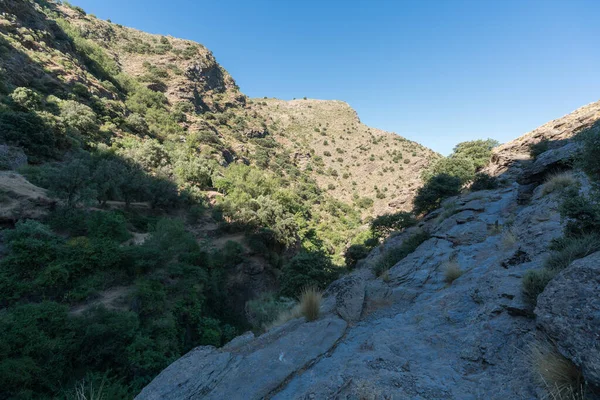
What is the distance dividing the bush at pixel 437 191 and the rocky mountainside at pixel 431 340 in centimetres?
1418

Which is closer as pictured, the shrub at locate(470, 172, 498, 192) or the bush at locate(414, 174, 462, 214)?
the shrub at locate(470, 172, 498, 192)

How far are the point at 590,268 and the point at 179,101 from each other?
165 feet

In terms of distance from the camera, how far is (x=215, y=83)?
57.1 m

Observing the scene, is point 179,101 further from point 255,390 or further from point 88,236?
point 255,390

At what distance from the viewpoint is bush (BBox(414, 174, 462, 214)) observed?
2175 centimetres

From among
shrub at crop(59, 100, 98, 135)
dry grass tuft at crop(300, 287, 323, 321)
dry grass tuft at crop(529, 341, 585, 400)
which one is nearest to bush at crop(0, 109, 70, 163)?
shrub at crop(59, 100, 98, 135)

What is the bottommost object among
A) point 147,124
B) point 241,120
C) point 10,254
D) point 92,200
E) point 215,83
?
point 10,254

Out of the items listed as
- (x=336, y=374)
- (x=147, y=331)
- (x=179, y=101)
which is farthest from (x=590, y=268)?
(x=179, y=101)

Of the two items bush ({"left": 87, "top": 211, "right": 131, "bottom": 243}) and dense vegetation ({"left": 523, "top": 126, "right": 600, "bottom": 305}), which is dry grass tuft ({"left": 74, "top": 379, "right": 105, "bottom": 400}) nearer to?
dense vegetation ({"left": 523, "top": 126, "right": 600, "bottom": 305})

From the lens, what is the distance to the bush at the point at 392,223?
21119 mm

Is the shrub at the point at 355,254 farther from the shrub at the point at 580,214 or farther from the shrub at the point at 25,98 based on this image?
the shrub at the point at 25,98

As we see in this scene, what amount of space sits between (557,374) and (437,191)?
2180 centimetres

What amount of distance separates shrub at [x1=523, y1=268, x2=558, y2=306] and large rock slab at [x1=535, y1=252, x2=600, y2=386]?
0.82 m

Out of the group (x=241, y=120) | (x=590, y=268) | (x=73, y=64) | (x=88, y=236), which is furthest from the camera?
(x=241, y=120)
